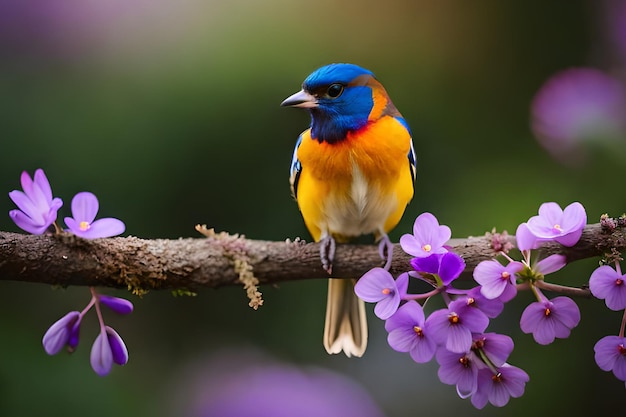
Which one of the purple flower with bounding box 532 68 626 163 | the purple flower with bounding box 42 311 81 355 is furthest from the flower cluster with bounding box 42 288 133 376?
the purple flower with bounding box 532 68 626 163

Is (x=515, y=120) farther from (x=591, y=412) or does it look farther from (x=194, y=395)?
(x=194, y=395)

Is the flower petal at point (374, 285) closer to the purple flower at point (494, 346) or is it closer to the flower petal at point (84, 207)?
the purple flower at point (494, 346)

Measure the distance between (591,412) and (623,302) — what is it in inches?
28.3

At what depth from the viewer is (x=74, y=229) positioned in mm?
674

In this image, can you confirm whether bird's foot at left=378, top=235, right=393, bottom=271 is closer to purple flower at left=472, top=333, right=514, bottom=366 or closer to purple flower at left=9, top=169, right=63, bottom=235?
purple flower at left=472, top=333, right=514, bottom=366

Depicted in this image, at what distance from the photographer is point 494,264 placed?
0.64 m

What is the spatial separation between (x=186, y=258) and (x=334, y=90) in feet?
0.96

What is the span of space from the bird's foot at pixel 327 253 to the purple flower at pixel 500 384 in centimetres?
23

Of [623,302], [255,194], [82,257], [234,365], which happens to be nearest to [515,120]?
[255,194]

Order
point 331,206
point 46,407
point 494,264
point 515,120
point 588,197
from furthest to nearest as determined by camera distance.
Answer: point 515,120
point 588,197
point 46,407
point 331,206
point 494,264

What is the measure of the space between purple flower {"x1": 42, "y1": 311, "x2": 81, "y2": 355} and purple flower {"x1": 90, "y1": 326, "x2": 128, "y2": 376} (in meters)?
0.02

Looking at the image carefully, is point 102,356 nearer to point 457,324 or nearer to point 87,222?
point 87,222

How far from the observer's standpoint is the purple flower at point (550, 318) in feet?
2.14

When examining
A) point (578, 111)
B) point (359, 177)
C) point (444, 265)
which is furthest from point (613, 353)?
point (578, 111)
